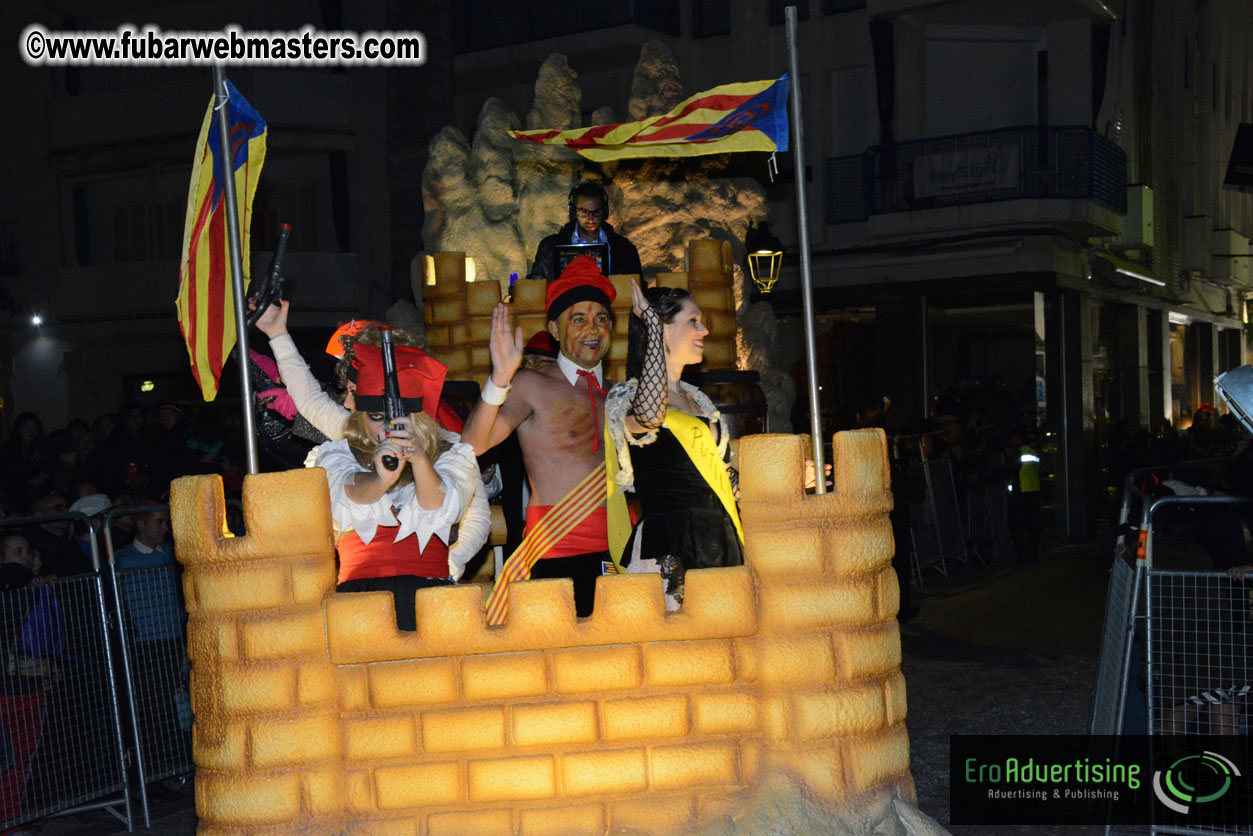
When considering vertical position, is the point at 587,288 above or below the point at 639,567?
above

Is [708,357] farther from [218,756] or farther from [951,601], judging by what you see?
[218,756]

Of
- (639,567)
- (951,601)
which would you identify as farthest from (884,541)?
(951,601)

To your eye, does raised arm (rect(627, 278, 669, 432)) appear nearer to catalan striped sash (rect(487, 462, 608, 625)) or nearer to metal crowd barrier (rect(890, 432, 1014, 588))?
catalan striped sash (rect(487, 462, 608, 625))

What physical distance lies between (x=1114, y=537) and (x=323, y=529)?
12.7 feet

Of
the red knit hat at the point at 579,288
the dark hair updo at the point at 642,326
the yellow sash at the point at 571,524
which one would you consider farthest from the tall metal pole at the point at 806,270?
the red knit hat at the point at 579,288

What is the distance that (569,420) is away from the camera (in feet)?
17.3

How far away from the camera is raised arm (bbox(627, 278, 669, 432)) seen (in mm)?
4617

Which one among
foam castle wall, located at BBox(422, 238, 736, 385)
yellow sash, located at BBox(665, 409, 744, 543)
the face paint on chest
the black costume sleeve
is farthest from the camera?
the black costume sleeve

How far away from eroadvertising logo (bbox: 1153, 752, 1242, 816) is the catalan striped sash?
2655mm

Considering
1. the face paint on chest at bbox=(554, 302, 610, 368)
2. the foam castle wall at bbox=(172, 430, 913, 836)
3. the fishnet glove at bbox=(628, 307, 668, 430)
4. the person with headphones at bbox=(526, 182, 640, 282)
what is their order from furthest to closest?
1. the person with headphones at bbox=(526, 182, 640, 282)
2. the face paint on chest at bbox=(554, 302, 610, 368)
3. the fishnet glove at bbox=(628, 307, 668, 430)
4. the foam castle wall at bbox=(172, 430, 913, 836)

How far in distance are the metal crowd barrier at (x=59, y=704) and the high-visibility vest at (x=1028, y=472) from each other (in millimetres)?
10631

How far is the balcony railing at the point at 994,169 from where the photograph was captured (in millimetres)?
19828

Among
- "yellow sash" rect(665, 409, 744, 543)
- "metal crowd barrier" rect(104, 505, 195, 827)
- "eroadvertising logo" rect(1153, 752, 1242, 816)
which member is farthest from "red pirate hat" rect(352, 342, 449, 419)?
"eroadvertising logo" rect(1153, 752, 1242, 816)

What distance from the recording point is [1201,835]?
16.7ft
